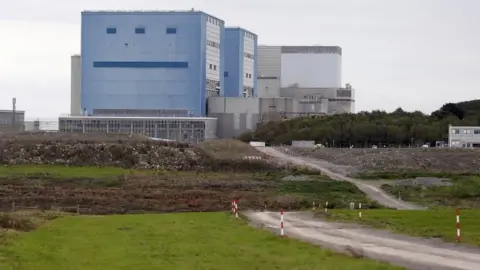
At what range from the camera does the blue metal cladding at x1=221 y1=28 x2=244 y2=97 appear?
130750 mm

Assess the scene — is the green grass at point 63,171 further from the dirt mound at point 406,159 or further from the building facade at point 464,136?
the building facade at point 464,136

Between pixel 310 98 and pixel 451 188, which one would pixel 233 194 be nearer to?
pixel 451 188

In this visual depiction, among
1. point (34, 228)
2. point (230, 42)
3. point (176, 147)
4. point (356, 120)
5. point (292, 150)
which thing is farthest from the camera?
point (230, 42)

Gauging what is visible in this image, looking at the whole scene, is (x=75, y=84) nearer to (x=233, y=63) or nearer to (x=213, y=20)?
(x=233, y=63)

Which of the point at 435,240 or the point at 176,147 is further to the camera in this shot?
the point at 176,147

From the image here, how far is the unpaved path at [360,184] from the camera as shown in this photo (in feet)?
155

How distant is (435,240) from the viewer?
851 inches

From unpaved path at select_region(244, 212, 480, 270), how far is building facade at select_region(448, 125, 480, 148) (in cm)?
8214

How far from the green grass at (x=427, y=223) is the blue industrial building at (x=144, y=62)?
80318mm

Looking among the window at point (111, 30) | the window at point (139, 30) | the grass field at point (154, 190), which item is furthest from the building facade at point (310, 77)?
the grass field at point (154, 190)

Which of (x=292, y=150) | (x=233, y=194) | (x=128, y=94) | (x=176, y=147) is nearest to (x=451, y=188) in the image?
(x=233, y=194)

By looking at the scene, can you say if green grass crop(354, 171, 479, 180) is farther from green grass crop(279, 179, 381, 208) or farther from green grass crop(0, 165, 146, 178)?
green grass crop(0, 165, 146, 178)

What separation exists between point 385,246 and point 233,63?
111 metres

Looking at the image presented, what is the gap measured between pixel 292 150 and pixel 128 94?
2762cm
